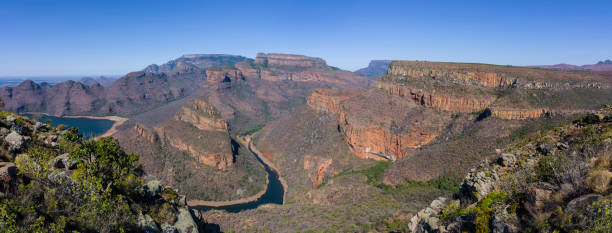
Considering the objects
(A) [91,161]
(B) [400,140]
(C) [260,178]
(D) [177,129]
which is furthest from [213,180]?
(A) [91,161]

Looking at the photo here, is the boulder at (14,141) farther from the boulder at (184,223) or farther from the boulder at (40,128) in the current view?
the boulder at (184,223)

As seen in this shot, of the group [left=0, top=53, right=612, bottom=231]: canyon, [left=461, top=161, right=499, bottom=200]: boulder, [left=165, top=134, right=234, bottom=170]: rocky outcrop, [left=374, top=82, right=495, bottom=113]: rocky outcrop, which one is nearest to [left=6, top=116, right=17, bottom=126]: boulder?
[left=0, top=53, right=612, bottom=231]: canyon

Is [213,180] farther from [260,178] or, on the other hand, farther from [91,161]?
[91,161]

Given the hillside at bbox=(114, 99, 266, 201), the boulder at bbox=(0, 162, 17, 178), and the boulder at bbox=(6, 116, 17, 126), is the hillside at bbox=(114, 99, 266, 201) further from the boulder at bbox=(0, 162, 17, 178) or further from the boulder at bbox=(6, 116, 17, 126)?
the boulder at bbox=(0, 162, 17, 178)

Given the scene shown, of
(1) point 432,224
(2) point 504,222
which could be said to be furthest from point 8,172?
(1) point 432,224

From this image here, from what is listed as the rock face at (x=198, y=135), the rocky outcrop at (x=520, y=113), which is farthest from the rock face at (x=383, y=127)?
the rock face at (x=198, y=135)
